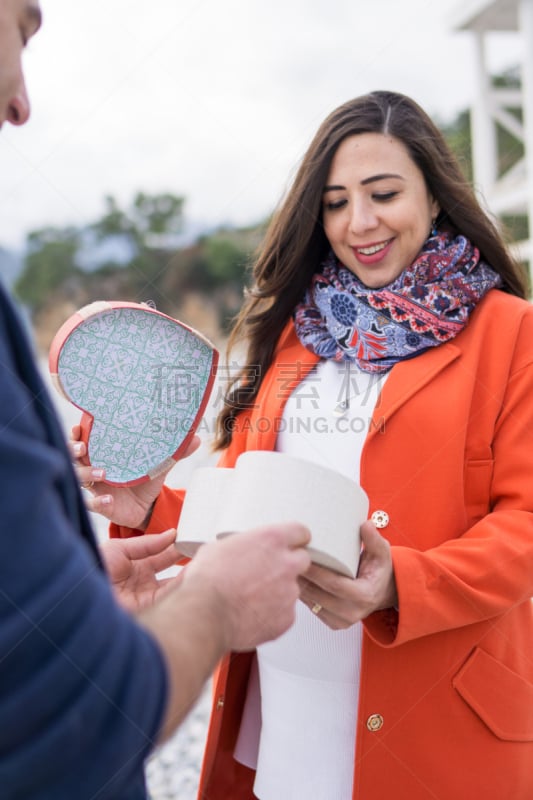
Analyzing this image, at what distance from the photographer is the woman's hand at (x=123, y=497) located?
66.7 inches

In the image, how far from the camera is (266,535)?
100cm

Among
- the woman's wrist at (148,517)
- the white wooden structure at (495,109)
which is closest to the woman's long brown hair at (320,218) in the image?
the woman's wrist at (148,517)

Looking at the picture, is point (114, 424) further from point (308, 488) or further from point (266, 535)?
point (266, 535)

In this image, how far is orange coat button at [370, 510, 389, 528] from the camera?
5.25ft

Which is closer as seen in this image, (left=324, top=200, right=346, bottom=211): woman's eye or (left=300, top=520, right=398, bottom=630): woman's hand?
(left=300, top=520, right=398, bottom=630): woman's hand

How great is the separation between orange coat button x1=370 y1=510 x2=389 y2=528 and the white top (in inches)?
4.7

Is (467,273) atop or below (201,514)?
atop

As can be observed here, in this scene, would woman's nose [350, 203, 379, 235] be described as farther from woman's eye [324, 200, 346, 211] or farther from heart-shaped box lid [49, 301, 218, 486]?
heart-shaped box lid [49, 301, 218, 486]

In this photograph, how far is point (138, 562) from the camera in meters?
1.60

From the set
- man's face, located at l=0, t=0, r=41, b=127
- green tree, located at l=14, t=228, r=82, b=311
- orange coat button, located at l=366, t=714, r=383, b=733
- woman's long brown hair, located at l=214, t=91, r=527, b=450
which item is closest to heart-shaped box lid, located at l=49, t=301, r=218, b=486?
woman's long brown hair, located at l=214, t=91, r=527, b=450

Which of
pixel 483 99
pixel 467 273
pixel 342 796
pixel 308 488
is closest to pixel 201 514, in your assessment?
pixel 308 488

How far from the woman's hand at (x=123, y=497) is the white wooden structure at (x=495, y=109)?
8215mm

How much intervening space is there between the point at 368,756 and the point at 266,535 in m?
0.80

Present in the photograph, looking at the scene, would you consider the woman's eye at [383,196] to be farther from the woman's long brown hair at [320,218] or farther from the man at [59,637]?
the man at [59,637]
